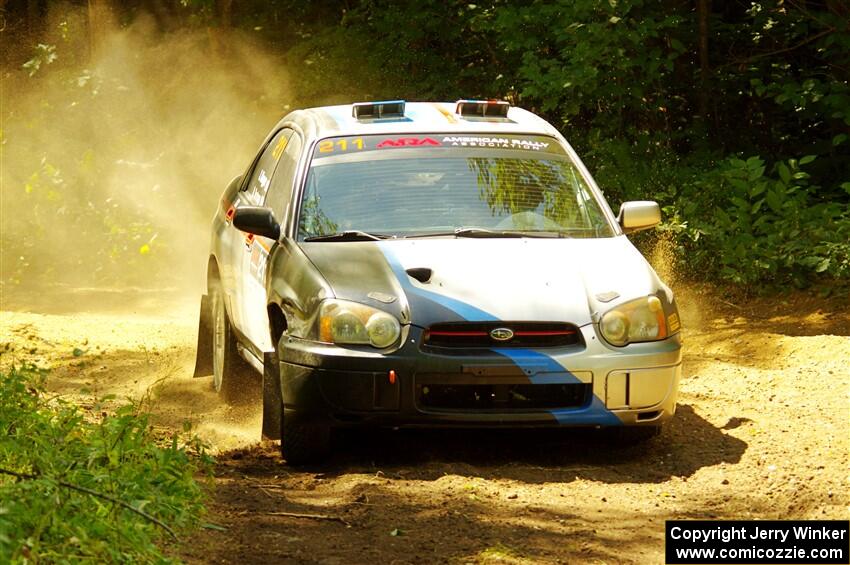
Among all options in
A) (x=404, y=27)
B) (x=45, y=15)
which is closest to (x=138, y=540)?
(x=404, y=27)

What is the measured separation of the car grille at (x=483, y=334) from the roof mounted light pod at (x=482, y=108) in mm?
2212

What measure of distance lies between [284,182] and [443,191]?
3.19ft

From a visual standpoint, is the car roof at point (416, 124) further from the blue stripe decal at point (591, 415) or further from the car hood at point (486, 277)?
the blue stripe decal at point (591, 415)

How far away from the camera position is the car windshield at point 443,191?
691 centimetres

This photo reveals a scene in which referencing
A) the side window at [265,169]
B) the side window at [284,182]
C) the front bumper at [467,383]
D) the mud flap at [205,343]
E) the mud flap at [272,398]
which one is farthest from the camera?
the mud flap at [205,343]

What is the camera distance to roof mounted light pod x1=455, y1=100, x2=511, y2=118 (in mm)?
7910

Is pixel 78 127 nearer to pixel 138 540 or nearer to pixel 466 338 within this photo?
pixel 466 338

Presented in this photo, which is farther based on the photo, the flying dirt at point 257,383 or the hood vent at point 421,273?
the hood vent at point 421,273

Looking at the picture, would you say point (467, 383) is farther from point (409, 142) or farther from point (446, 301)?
point (409, 142)

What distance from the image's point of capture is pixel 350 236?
6773mm

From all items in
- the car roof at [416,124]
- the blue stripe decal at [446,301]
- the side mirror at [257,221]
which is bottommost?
the blue stripe decal at [446,301]

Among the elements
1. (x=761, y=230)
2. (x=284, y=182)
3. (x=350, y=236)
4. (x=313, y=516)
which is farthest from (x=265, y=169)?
(x=761, y=230)

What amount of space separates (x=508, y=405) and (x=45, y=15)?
52.7ft

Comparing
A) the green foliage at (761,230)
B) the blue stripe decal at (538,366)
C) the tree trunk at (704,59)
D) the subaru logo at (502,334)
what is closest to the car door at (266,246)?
the blue stripe decal at (538,366)
